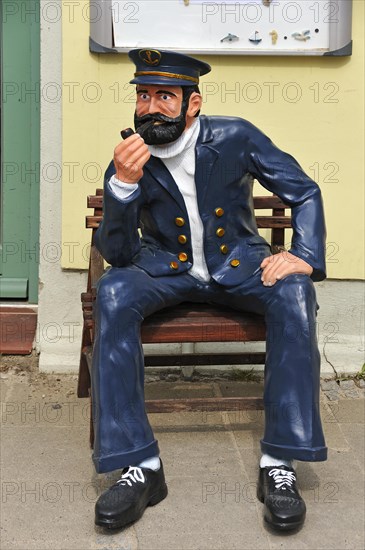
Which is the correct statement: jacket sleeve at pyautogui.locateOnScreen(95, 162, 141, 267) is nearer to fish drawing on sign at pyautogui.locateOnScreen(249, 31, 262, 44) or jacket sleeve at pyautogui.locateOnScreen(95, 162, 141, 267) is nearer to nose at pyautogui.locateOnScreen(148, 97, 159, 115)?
nose at pyautogui.locateOnScreen(148, 97, 159, 115)

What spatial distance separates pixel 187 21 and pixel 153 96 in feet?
3.99

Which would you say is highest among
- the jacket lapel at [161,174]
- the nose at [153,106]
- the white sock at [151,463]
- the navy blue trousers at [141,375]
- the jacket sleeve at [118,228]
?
the nose at [153,106]

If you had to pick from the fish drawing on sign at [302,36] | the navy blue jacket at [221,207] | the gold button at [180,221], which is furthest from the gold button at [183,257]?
the fish drawing on sign at [302,36]

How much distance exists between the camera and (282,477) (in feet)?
12.6

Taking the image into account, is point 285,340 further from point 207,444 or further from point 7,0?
point 7,0

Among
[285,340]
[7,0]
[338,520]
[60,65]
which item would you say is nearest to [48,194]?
[60,65]

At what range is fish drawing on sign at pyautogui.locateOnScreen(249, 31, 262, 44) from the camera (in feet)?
16.6

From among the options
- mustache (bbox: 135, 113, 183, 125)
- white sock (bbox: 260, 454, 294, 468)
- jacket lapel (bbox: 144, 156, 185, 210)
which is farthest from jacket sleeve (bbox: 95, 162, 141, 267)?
white sock (bbox: 260, 454, 294, 468)

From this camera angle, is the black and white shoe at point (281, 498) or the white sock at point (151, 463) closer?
the black and white shoe at point (281, 498)

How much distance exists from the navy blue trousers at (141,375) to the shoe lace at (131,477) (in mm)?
51

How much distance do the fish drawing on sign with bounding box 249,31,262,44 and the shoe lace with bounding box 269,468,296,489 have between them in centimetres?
235

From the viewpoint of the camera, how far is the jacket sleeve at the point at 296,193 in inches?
159

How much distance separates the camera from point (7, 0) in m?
5.30

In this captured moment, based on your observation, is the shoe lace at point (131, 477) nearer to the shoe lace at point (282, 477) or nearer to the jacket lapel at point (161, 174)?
the shoe lace at point (282, 477)
